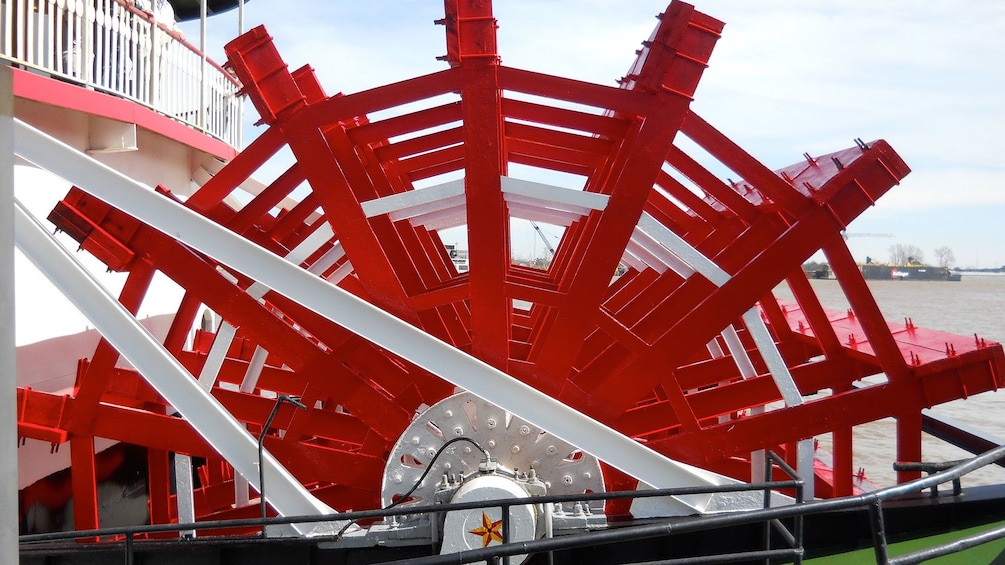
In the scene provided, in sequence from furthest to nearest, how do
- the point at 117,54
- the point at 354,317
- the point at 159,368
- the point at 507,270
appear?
the point at 117,54 → the point at 507,270 → the point at 159,368 → the point at 354,317

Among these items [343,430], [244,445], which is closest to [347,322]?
[244,445]

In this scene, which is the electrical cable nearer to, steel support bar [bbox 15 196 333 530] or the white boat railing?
steel support bar [bbox 15 196 333 530]

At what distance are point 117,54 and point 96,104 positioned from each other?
599 mm

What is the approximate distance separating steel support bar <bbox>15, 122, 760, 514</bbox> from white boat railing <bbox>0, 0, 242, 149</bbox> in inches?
33.9

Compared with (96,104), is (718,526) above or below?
below

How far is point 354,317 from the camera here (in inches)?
122

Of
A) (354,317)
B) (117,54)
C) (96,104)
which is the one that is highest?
(117,54)

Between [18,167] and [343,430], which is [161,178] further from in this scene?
[343,430]

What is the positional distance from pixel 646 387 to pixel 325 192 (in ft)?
5.60

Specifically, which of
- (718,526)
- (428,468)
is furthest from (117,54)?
(718,526)

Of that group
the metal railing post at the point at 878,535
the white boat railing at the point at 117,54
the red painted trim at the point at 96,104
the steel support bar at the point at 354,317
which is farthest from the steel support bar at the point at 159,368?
the metal railing post at the point at 878,535

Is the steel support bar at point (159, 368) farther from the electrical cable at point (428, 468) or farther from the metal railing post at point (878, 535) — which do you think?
the metal railing post at point (878, 535)

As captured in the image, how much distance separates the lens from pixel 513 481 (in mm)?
3230

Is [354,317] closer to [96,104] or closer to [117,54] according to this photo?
[96,104]
